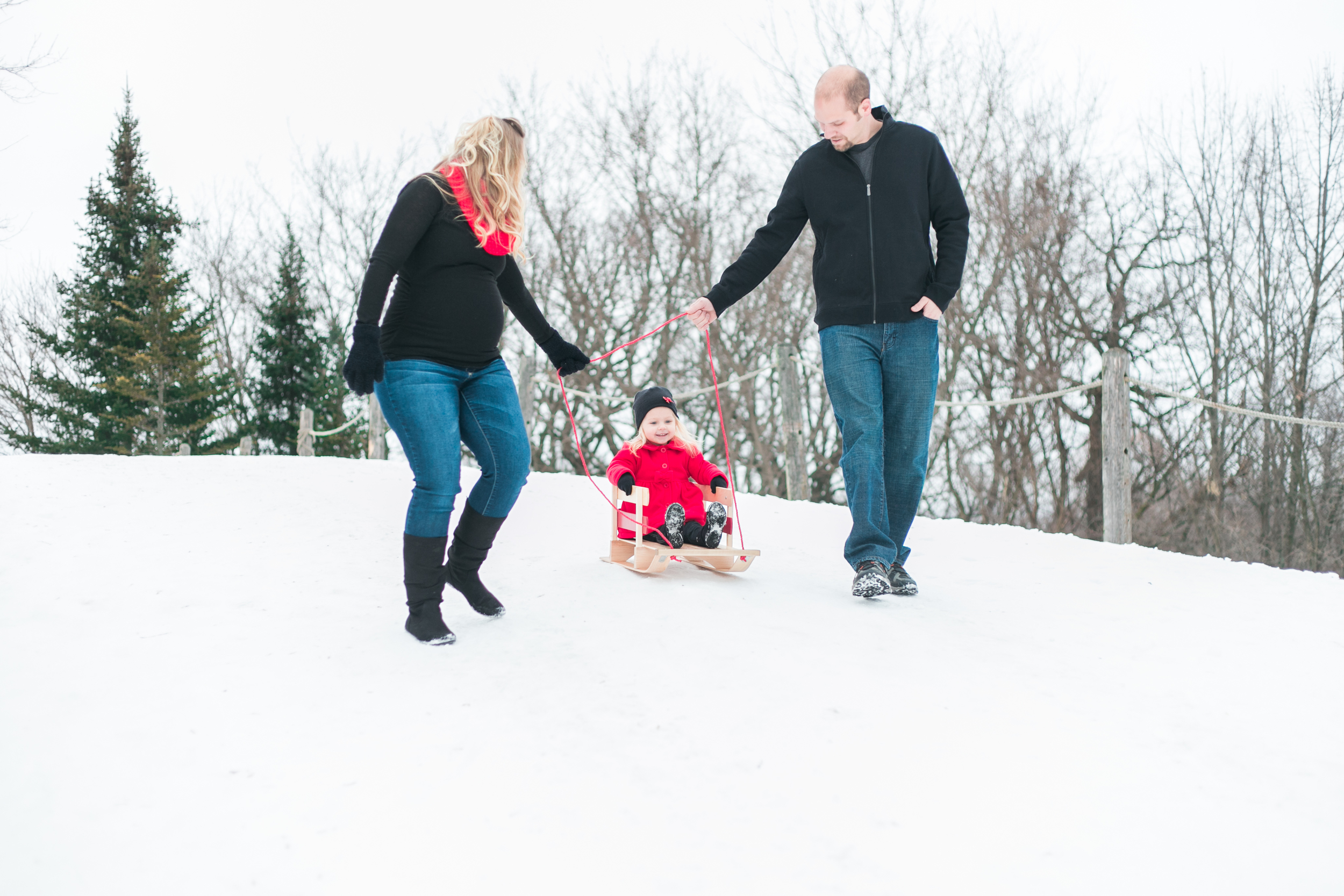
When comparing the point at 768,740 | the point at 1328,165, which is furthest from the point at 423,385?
the point at 1328,165

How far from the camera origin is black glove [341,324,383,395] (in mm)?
2551

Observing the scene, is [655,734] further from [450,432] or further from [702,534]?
[702,534]

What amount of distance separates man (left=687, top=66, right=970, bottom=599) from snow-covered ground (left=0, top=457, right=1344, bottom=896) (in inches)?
14.5

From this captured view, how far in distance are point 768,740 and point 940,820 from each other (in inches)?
17.2

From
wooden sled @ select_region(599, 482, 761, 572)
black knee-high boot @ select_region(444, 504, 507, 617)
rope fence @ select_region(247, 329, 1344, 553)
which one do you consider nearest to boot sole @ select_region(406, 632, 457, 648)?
black knee-high boot @ select_region(444, 504, 507, 617)

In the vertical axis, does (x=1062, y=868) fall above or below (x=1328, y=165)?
below

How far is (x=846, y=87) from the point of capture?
3197 mm

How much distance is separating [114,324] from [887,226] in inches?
808

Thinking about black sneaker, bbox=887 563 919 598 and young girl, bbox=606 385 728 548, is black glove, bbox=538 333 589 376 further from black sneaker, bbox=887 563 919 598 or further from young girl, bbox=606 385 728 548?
black sneaker, bbox=887 563 919 598

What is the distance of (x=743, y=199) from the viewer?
1766cm

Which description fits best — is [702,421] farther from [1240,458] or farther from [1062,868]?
[1062,868]

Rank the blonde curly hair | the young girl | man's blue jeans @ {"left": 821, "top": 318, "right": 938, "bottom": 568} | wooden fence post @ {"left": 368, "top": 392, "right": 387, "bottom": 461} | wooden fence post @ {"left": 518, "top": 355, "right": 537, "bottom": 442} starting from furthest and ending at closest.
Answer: wooden fence post @ {"left": 368, "top": 392, "right": 387, "bottom": 461} → wooden fence post @ {"left": 518, "top": 355, "right": 537, "bottom": 442} → the young girl → man's blue jeans @ {"left": 821, "top": 318, "right": 938, "bottom": 568} → the blonde curly hair

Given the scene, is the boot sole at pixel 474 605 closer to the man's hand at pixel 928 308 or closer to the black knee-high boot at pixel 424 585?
the black knee-high boot at pixel 424 585

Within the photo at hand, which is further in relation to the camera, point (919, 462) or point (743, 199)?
point (743, 199)
